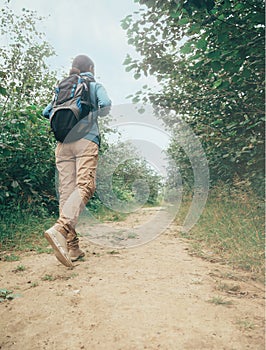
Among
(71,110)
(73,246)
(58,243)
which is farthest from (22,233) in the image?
(71,110)

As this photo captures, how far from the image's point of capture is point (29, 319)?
6.07 feet

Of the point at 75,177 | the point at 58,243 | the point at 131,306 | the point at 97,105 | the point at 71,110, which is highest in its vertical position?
the point at 97,105

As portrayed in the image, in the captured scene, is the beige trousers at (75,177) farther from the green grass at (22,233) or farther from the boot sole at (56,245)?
the green grass at (22,233)

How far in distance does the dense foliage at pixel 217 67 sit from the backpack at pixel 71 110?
106 cm

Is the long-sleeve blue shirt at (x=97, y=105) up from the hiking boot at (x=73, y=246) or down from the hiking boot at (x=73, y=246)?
up

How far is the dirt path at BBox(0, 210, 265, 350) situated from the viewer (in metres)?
1.58

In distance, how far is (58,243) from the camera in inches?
104

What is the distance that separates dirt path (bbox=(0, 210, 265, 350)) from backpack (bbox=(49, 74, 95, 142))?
4.15ft

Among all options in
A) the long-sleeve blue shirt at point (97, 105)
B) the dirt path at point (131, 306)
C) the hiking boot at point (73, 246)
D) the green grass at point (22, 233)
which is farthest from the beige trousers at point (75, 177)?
the green grass at point (22, 233)

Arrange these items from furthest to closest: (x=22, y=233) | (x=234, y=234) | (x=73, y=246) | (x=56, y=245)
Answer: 1. (x=22, y=233)
2. (x=234, y=234)
3. (x=73, y=246)
4. (x=56, y=245)

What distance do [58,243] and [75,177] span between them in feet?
2.70

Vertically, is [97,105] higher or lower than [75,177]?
higher

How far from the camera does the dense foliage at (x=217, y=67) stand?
3080 millimetres

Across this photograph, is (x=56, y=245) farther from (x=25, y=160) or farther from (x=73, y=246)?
(x=25, y=160)
